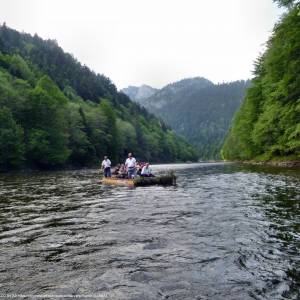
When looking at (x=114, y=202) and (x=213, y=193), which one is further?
(x=213, y=193)

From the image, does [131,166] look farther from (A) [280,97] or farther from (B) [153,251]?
(A) [280,97]

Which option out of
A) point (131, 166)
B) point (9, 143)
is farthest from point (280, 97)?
point (9, 143)

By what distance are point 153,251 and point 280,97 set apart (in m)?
37.9

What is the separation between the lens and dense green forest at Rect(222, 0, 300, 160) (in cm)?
3291

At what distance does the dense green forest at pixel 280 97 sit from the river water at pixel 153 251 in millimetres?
19249

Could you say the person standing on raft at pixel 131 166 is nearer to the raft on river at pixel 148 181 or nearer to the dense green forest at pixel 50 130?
the raft on river at pixel 148 181

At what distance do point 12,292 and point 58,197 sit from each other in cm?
1600

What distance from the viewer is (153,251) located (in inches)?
412

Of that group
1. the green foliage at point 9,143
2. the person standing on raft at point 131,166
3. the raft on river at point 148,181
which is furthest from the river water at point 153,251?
the green foliage at point 9,143

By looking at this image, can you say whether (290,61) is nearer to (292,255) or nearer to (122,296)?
(292,255)

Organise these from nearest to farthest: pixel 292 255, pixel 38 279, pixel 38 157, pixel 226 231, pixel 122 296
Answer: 1. pixel 122 296
2. pixel 38 279
3. pixel 292 255
4. pixel 226 231
5. pixel 38 157

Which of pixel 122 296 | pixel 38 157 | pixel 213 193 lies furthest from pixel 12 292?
pixel 38 157

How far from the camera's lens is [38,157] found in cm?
7194

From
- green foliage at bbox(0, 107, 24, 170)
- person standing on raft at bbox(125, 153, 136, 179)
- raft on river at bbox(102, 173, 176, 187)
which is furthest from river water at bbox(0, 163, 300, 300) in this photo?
green foliage at bbox(0, 107, 24, 170)
